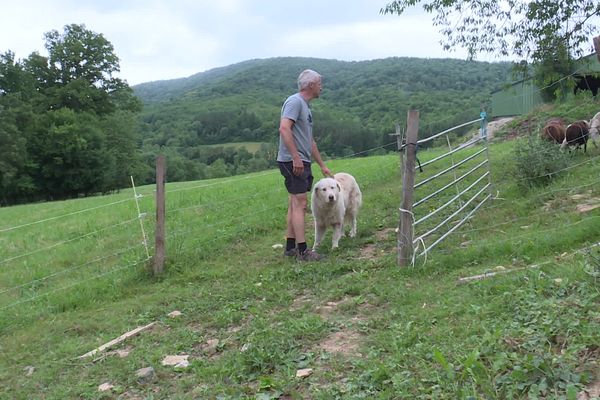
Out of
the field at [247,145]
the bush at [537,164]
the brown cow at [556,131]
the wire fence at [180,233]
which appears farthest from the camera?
the field at [247,145]

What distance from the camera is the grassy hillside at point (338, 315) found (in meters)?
2.84

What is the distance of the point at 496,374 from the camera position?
263 centimetres

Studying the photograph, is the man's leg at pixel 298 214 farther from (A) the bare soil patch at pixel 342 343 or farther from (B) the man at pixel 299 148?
(A) the bare soil patch at pixel 342 343

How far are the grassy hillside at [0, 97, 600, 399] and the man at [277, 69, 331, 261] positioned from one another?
0.45 meters

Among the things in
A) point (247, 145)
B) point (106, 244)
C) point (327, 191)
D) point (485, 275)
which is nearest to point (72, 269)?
point (106, 244)

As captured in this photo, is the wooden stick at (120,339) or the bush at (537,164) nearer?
the wooden stick at (120,339)

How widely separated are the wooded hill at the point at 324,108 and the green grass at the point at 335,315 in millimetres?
11096

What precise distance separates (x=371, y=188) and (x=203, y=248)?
19.5 ft

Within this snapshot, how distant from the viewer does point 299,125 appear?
6.05 metres

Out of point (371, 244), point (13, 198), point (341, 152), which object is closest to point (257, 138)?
point (13, 198)

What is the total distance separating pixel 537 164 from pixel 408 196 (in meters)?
3.94

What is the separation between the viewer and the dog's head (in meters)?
6.51

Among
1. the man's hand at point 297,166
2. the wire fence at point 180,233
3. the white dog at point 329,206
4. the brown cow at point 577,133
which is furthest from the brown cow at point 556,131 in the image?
the man's hand at point 297,166

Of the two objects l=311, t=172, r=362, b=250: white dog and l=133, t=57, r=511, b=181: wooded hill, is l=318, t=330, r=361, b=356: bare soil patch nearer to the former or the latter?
l=311, t=172, r=362, b=250: white dog
